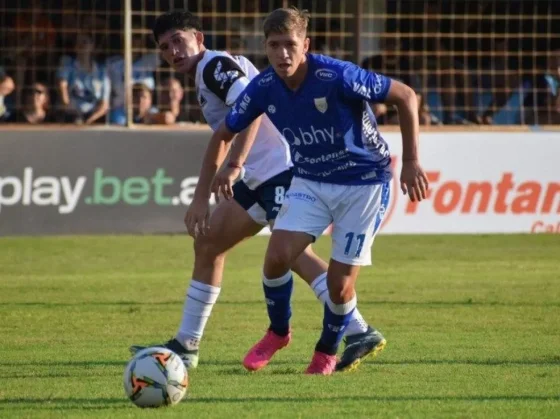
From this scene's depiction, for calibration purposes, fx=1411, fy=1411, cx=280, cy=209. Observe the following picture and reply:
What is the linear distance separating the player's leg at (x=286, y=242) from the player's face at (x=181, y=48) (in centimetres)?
106

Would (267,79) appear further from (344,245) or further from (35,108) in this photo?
(35,108)

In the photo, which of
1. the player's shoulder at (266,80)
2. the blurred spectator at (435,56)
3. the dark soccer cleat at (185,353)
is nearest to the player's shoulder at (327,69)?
the player's shoulder at (266,80)

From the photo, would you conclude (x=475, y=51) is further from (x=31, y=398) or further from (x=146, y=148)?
(x=31, y=398)

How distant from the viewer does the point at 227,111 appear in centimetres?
858

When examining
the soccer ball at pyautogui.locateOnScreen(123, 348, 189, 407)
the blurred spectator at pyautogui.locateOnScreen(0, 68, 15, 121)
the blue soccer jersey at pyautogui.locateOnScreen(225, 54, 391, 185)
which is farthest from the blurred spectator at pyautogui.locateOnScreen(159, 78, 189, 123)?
the soccer ball at pyautogui.locateOnScreen(123, 348, 189, 407)

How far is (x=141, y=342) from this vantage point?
31.3ft

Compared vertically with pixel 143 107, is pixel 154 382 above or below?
above

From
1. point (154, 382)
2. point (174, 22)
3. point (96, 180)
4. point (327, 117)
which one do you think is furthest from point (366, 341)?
point (96, 180)

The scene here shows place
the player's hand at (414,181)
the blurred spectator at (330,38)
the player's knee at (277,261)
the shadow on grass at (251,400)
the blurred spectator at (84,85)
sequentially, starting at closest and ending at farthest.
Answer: the shadow on grass at (251,400), the player's hand at (414,181), the player's knee at (277,261), the blurred spectator at (84,85), the blurred spectator at (330,38)

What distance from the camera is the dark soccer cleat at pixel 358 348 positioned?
8.16 m

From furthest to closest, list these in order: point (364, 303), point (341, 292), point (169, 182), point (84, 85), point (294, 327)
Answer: point (84, 85)
point (169, 182)
point (364, 303)
point (294, 327)
point (341, 292)

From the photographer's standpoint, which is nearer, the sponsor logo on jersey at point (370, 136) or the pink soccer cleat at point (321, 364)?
the sponsor logo on jersey at point (370, 136)

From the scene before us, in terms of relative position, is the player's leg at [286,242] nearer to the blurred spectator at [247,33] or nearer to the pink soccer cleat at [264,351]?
the pink soccer cleat at [264,351]

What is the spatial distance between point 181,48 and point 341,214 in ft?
4.87
